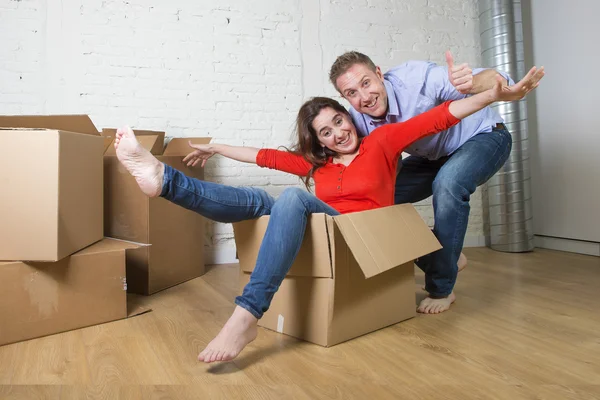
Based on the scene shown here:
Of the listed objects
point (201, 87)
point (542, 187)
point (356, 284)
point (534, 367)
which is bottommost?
point (534, 367)

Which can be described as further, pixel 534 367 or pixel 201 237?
pixel 201 237

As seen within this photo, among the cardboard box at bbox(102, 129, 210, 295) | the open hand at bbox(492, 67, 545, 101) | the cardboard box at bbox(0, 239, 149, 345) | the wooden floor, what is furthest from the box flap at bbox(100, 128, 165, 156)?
the open hand at bbox(492, 67, 545, 101)

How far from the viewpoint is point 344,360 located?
135 cm

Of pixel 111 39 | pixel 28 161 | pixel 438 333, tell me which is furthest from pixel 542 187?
pixel 28 161

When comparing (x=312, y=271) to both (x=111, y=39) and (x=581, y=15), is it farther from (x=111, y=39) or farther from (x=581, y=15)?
(x=581, y=15)

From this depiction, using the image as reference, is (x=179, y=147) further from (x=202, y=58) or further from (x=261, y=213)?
(x=261, y=213)

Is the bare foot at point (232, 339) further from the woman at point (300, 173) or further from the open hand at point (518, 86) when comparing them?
the open hand at point (518, 86)

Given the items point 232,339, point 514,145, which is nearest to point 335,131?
point 232,339

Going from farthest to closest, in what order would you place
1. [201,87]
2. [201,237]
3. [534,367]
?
[201,87] → [201,237] → [534,367]

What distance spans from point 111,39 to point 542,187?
2949 mm

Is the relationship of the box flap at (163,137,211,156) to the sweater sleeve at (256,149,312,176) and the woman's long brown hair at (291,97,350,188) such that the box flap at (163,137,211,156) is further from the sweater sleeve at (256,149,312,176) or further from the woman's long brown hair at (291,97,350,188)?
the woman's long brown hair at (291,97,350,188)

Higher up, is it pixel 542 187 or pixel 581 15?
pixel 581 15

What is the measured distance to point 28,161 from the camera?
1554 mm

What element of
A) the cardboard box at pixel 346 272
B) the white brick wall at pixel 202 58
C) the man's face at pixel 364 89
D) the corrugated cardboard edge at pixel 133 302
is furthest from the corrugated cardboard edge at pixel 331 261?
the white brick wall at pixel 202 58
